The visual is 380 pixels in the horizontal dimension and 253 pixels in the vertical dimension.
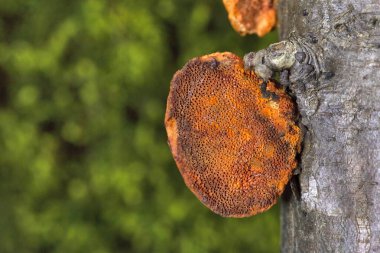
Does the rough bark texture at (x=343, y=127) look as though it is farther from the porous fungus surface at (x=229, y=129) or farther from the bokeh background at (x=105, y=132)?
the bokeh background at (x=105, y=132)

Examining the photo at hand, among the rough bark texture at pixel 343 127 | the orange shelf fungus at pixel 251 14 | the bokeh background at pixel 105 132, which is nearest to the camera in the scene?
the rough bark texture at pixel 343 127

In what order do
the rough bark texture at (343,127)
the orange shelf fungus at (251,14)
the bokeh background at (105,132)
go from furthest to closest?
the bokeh background at (105,132) < the orange shelf fungus at (251,14) < the rough bark texture at (343,127)

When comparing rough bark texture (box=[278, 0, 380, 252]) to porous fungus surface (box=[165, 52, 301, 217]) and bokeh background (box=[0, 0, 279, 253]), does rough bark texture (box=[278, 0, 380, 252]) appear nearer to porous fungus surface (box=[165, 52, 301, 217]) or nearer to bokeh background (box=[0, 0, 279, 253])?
porous fungus surface (box=[165, 52, 301, 217])

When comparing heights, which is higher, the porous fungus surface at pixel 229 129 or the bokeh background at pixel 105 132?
the porous fungus surface at pixel 229 129

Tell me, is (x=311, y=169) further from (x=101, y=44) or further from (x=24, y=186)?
(x=24, y=186)

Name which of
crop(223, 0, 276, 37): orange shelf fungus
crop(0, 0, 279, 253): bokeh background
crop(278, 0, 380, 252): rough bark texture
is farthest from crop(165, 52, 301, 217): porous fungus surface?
crop(0, 0, 279, 253): bokeh background

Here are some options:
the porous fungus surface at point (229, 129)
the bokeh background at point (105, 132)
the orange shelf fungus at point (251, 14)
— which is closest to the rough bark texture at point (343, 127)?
the porous fungus surface at point (229, 129)

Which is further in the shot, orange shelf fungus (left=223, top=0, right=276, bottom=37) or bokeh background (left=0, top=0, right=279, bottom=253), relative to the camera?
bokeh background (left=0, top=0, right=279, bottom=253)
